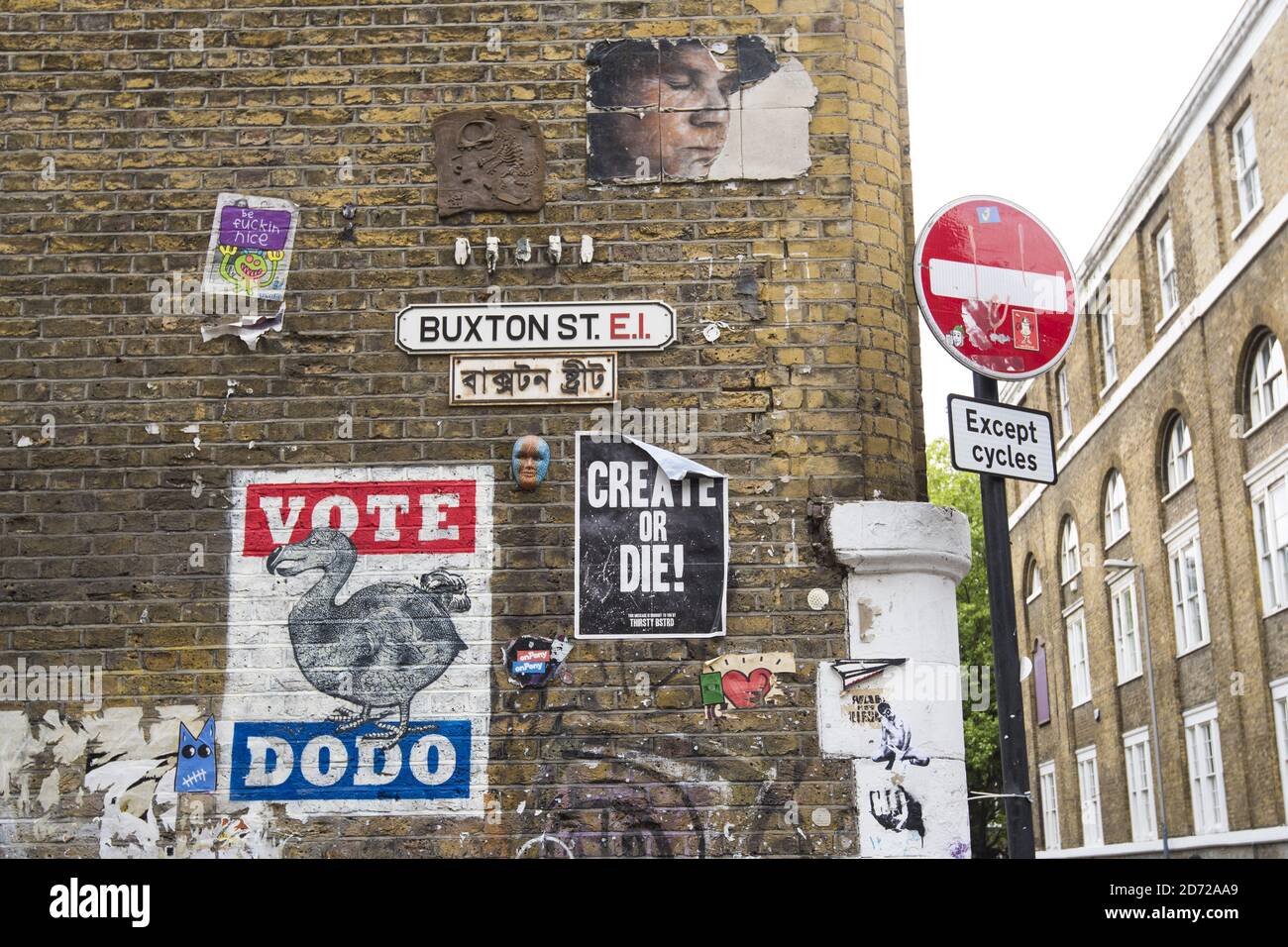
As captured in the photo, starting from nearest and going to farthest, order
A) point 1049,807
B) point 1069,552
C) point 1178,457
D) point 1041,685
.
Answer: point 1178,457, point 1069,552, point 1049,807, point 1041,685

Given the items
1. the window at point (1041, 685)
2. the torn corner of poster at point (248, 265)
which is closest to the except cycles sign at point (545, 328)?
the torn corner of poster at point (248, 265)

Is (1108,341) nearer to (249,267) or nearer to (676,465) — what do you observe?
(676,465)

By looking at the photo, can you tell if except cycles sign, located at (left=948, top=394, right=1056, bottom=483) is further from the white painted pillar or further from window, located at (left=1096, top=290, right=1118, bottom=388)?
window, located at (left=1096, top=290, right=1118, bottom=388)

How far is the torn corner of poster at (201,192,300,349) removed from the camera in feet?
22.6

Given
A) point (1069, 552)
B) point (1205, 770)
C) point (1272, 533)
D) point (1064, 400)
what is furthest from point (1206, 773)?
point (1064, 400)

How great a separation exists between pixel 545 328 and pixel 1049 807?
36517 millimetres

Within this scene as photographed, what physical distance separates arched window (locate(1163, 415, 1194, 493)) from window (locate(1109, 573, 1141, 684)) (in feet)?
Answer: 8.55

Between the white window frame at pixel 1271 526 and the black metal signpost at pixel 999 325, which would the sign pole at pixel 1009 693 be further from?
the white window frame at pixel 1271 526

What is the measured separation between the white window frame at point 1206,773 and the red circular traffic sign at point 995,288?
2237 centimetres

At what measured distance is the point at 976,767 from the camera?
4131 centimetres

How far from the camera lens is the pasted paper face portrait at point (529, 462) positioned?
21.7ft

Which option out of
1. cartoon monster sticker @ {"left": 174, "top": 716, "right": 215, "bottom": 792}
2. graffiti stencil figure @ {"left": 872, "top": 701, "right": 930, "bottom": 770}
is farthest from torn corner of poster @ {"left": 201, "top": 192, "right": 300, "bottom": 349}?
graffiti stencil figure @ {"left": 872, "top": 701, "right": 930, "bottom": 770}

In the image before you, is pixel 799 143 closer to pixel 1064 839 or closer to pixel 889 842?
pixel 889 842

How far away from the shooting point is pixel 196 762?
6.42 meters
